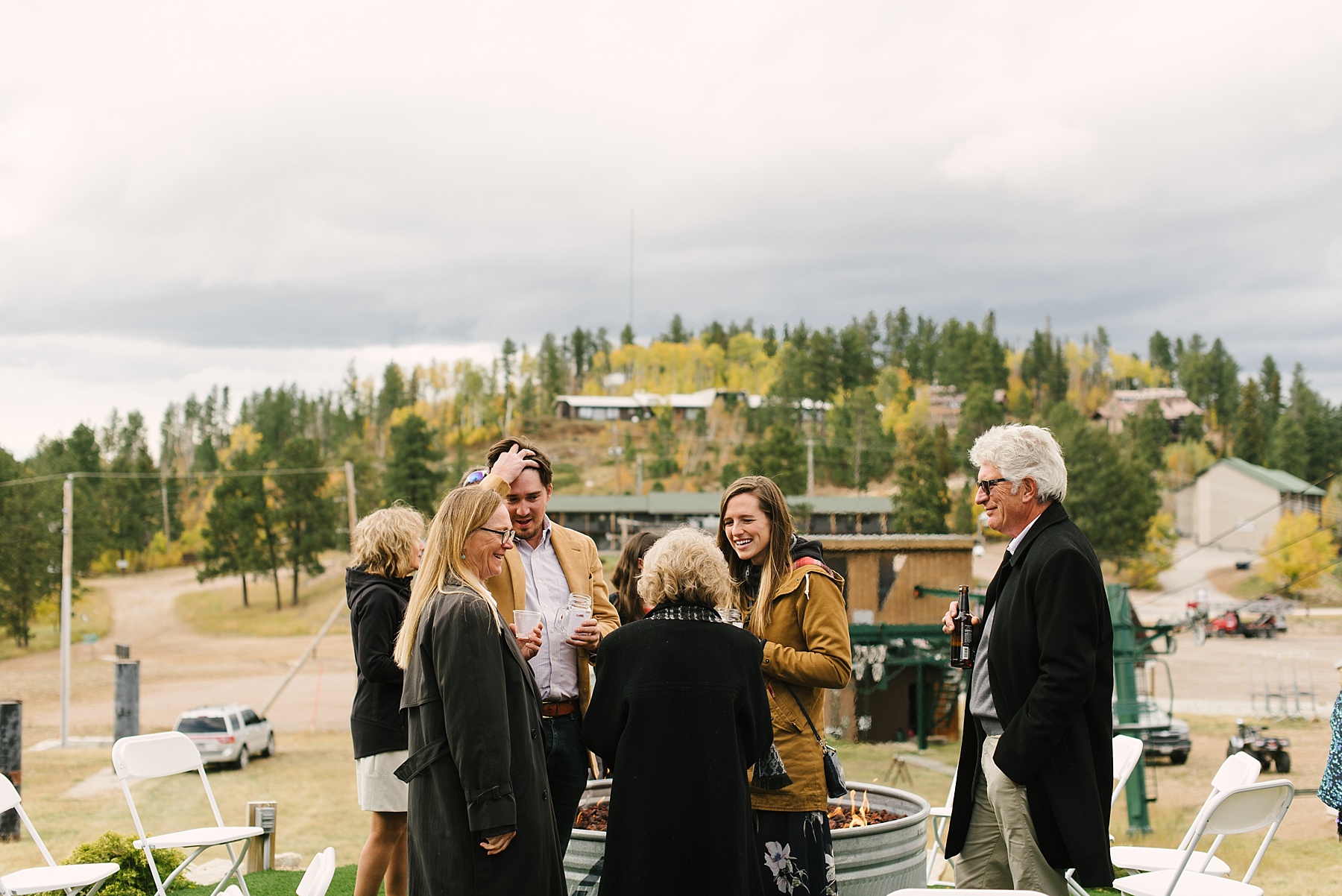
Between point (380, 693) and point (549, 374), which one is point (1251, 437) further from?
point (380, 693)

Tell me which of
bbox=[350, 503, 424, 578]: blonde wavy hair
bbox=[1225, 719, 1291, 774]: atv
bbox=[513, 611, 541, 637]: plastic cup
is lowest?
bbox=[1225, 719, 1291, 774]: atv

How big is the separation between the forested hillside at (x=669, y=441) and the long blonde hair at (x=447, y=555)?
98.4 feet

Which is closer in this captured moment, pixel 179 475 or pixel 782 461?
pixel 179 475

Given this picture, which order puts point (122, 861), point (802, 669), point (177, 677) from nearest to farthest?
1. point (802, 669)
2. point (122, 861)
3. point (177, 677)

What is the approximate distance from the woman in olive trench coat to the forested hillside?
3002cm

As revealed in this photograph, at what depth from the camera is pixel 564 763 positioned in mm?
3697

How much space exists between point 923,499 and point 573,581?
56210mm

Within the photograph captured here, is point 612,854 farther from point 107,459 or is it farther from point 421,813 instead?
point 107,459

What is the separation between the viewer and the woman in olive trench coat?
2959mm

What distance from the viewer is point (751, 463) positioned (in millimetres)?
66438

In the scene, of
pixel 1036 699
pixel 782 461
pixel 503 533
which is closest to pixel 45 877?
pixel 503 533

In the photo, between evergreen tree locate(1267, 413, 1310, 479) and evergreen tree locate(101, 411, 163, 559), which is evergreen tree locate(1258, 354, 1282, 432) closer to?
evergreen tree locate(1267, 413, 1310, 479)

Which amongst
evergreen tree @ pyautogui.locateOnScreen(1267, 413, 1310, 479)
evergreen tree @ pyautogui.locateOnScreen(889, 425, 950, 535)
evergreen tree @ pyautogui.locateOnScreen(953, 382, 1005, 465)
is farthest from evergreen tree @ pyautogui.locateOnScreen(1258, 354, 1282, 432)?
evergreen tree @ pyautogui.locateOnScreen(889, 425, 950, 535)

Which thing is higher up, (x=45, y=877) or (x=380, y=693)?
(x=380, y=693)
